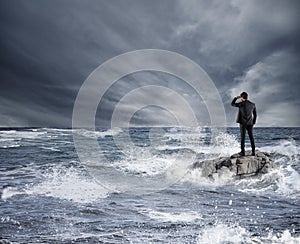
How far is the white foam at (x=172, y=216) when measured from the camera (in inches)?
252

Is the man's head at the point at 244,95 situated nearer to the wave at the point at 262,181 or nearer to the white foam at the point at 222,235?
the wave at the point at 262,181

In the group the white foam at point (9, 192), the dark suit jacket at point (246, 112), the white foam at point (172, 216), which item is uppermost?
the dark suit jacket at point (246, 112)

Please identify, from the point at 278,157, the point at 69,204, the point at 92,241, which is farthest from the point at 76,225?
the point at 278,157

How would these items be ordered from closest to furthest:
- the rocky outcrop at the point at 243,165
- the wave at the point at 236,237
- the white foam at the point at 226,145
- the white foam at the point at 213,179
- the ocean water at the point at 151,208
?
the wave at the point at 236,237 → the ocean water at the point at 151,208 → the white foam at the point at 213,179 → the rocky outcrop at the point at 243,165 → the white foam at the point at 226,145

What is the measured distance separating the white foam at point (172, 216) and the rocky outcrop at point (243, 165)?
5089 mm

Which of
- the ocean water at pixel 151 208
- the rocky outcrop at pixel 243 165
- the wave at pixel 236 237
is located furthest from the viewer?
the rocky outcrop at pixel 243 165

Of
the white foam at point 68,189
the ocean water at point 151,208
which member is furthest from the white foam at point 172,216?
the white foam at point 68,189

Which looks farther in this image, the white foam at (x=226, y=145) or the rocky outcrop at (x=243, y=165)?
the white foam at (x=226, y=145)

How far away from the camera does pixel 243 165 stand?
1155 centimetres

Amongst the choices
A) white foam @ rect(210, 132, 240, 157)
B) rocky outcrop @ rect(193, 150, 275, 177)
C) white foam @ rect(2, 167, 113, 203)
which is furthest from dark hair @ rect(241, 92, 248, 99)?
white foam @ rect(210, 132, 240, 157)

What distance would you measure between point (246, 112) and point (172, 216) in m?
5.33

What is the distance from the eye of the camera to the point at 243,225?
5.98 metres

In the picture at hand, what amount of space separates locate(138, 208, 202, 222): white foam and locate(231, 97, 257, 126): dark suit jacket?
467cm

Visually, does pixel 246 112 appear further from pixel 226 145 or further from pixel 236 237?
pixel 226 145
